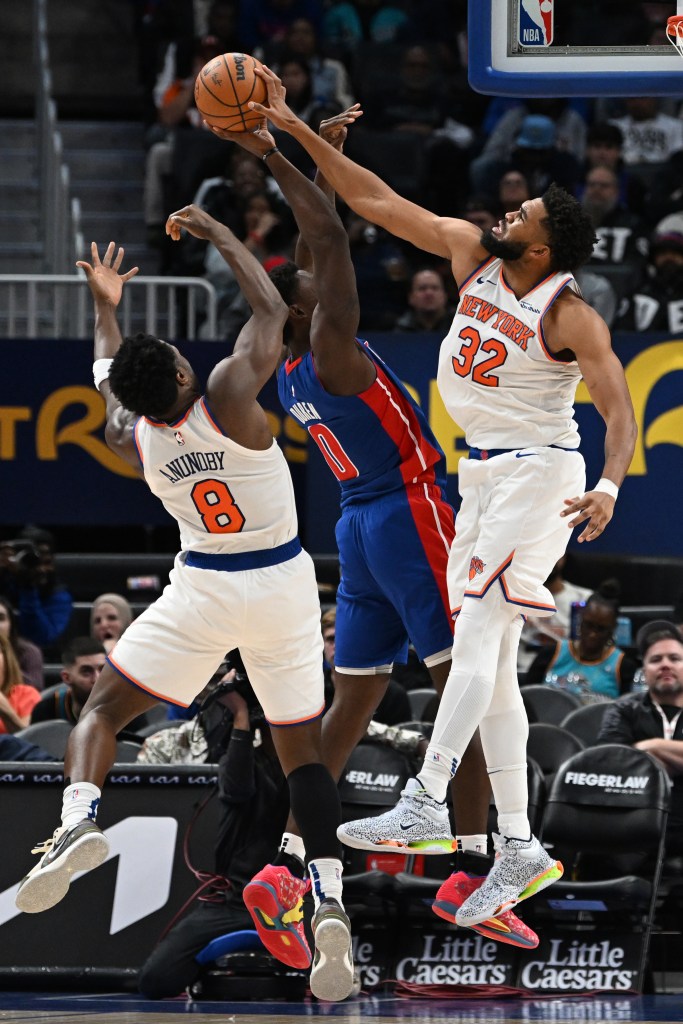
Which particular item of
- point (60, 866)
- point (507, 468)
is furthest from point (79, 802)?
point (507, 468)

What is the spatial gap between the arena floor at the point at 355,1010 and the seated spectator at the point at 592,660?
280cm

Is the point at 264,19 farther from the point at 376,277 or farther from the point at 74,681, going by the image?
the point at 74,681

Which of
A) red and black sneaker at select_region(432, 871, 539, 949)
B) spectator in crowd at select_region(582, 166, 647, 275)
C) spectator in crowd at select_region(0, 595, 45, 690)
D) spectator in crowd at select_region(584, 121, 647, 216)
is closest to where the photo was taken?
red and black sneaker at select_region(432, 871, 539, 949)

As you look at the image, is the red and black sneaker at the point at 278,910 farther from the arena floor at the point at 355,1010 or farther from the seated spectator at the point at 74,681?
the seated spectator at the point at 74,681

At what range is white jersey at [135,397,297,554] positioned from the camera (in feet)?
20.5

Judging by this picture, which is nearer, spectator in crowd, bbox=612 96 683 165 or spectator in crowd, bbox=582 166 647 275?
spectator in crowd, bbox=582 166 647 275

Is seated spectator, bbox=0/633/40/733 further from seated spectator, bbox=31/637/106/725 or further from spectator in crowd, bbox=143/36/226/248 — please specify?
spectator in crowd, bbox=143/36/226/248

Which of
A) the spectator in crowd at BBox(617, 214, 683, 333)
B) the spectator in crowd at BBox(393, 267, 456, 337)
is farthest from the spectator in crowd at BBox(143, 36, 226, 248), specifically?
the spectator in crowd at BBox(617, 214, 683, 333)

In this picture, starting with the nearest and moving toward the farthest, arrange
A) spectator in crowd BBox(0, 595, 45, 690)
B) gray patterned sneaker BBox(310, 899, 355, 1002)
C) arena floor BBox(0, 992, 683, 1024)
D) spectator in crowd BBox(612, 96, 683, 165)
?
gray patterned sneaker BBox(310, 899, 355, 1002), arena floor BBox(0, 992, 683, 1024), spectator in crowd BBox(0, 595, 45, 690), spectator in crowd BBox(612, 96, 683, 165)

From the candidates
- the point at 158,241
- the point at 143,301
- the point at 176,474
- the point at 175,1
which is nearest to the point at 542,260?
the point at 176,474

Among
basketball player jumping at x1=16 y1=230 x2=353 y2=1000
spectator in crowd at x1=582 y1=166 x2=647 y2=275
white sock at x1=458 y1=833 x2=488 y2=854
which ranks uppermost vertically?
spectator in crowd at x1=582 y1=166 x2=647 y2=275

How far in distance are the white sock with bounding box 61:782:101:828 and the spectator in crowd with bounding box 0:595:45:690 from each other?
449 cm

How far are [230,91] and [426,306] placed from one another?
6684mm

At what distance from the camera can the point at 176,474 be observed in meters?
6.27
